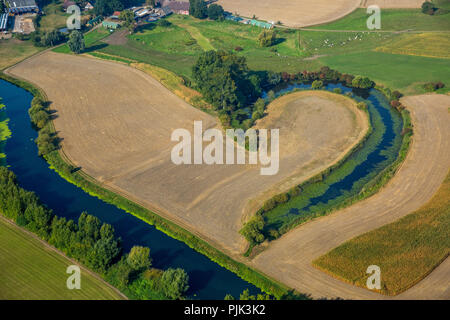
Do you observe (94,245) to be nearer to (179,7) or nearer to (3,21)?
(3,21)

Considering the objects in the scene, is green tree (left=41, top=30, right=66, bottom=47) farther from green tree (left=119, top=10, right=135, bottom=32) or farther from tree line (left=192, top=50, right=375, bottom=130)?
tree line (left=192, top=50, right=375, bottom=130)

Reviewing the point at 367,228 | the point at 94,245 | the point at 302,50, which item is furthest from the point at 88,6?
the point at 367,228

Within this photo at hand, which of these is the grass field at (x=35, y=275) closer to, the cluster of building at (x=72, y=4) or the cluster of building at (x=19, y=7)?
the cluster of building at (x=19, y=7)

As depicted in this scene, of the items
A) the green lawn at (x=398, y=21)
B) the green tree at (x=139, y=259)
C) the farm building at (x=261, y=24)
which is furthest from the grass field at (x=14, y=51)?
the green lawn at (x=398, y=21)

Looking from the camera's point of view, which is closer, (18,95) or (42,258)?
(42,258)

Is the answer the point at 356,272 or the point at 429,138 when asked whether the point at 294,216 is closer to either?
the point at 356,272
